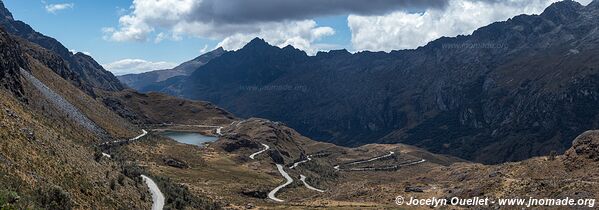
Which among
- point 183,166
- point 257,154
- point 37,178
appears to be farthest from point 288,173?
point 37,178

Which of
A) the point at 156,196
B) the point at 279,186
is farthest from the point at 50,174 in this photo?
the point at 279,186

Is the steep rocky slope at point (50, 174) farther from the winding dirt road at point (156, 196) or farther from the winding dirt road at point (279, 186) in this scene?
the winding dirt road at point (279, 186)

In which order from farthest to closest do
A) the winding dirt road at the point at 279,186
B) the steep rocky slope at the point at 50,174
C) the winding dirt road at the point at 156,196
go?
the winding dirt road at the point at 279,186, the winding dirt road at the point at 156,196, the steep rocky slope at the point at 50,174

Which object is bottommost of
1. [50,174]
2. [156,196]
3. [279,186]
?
[279,186]

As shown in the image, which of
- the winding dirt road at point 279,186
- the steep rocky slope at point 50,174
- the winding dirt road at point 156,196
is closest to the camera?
the steep rocky slope at point 50,174

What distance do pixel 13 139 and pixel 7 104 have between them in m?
15.5

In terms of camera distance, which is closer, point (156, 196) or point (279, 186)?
point (156, 196)

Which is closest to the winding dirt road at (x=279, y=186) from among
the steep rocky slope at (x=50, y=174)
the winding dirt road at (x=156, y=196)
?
the winding dirt road at (x=156, y=196)

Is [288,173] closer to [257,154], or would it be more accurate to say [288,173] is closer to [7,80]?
[257,154]

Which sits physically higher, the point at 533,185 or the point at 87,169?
the point at 87,169

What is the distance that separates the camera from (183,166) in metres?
134

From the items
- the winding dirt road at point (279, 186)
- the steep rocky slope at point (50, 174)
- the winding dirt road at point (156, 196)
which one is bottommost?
the winding dirt road at point (279, 186)

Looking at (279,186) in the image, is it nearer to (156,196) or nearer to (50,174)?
(156,196)

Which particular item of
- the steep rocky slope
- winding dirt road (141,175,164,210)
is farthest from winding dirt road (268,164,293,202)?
the steep rocky slope
